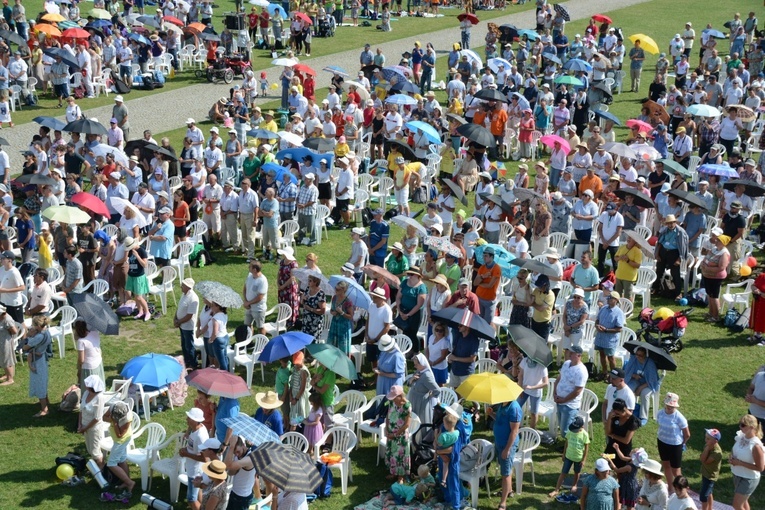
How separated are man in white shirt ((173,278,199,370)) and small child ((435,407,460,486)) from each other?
14.7 feet

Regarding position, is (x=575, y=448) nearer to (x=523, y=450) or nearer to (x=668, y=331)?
(x=523, y=450)

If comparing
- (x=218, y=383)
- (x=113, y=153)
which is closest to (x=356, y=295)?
(x=218, y=383)

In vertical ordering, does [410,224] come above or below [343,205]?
above

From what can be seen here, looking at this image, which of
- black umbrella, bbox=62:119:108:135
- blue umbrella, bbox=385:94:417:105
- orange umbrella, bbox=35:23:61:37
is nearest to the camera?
black umbrella, bbox=62:119:108:135

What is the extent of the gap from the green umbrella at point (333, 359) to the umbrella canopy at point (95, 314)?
266 centimetres

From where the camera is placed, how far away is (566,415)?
39.9 feet

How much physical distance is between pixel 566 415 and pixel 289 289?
4961 mm

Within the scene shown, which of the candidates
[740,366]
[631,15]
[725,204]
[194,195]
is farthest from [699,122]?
[631,15]

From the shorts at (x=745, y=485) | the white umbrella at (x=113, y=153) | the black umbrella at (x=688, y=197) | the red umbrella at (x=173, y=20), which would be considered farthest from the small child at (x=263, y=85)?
the shorts at (x=745, y=485)

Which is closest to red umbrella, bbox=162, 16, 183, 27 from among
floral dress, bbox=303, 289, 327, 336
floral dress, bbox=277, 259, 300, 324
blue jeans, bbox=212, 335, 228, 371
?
floral dress, bbox=277, 259, 300, 324

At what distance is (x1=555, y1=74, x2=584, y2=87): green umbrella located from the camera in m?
25.8

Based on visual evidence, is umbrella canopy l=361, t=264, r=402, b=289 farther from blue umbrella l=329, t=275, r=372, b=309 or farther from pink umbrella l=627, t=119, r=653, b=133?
pink umbrella l=627, t=119, r=653, b=133

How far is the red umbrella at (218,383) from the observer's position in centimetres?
1130

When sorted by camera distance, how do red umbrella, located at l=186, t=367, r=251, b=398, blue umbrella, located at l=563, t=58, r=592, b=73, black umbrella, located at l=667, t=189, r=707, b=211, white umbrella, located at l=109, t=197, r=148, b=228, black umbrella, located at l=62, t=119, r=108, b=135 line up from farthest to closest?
blue umbrella, located at l=563, t=58, r=592, b=73, black umbrella, located at l=62, t=119, r=108, b=135, black umbrella, located at l=667, t=189, r=707, b=211, white umbrella, located at l=109, t=197, r=148, b=228, red umbrella, located at l=186, t=367, r=251, b=398
